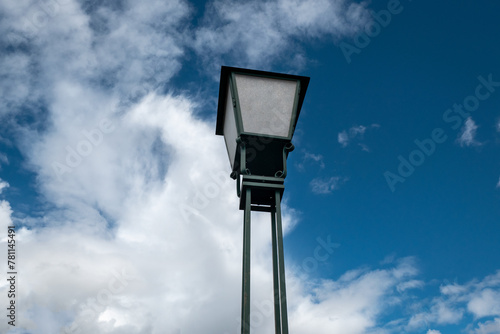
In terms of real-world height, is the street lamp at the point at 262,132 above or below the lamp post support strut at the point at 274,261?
above

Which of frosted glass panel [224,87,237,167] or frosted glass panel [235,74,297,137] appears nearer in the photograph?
frosted glass panel [235,74,297,137]

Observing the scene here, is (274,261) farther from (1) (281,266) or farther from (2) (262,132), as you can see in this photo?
(2) (262,132)

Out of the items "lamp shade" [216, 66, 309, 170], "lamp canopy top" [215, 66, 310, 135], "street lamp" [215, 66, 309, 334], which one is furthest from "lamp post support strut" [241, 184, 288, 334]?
"lamp canopy top" [215, 66, 310, 135]

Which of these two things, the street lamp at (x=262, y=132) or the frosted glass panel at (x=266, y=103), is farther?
the frosted glass panel at (x=266, y=103)

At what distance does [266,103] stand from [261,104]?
61 mm

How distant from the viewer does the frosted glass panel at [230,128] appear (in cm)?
447

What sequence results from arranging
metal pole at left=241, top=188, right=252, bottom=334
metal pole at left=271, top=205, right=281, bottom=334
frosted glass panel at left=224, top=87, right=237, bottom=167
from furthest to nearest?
frosted glass panel at left=224, top=87, right=237, bottom=167, metal pole at left=271, top=205, right=281, bottom=334, metal pole at left=241, top=188, right=252, bottom=334

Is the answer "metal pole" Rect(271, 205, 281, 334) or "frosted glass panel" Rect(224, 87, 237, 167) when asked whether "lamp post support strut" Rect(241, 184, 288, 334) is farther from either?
"frosted glass panel" Rect(224, 87, 237, 167)

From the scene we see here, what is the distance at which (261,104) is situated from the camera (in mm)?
4387

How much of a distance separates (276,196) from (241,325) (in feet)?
4.06

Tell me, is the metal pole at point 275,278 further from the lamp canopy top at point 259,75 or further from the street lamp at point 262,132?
the lamp canopy top at point 259,75

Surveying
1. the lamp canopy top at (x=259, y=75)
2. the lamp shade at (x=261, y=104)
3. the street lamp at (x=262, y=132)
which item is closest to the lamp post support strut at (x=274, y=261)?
the street lamp at (x=262, y=132)

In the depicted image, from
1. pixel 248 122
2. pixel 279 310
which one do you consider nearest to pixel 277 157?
pixel 248 122

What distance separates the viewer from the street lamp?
411 centimetres
